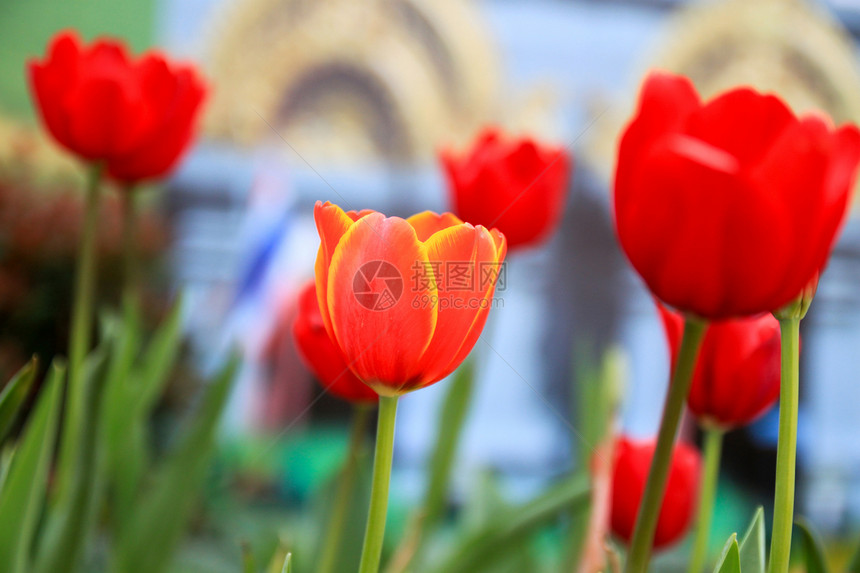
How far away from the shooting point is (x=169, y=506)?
0.93ft

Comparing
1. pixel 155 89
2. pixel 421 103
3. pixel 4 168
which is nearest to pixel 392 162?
pixel 421 103

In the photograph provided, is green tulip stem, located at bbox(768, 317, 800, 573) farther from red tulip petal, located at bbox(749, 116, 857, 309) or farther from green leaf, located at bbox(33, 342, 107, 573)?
green leaf, located at bbox(33, 342, 107, 573)

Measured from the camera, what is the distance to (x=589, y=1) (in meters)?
1.17

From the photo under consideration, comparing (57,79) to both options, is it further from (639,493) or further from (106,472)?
(639,493)

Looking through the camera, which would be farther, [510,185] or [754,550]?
[510,185]

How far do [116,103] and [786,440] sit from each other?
271 millimetres

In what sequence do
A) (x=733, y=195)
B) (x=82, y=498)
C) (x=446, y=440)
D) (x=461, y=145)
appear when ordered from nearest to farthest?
(x=733, y=195) → (x=82, y=498) → (x=446, y=440) → (x=461, y=145)

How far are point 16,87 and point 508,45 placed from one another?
0.76 metres

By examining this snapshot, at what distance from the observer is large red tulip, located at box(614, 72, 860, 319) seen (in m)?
0.13

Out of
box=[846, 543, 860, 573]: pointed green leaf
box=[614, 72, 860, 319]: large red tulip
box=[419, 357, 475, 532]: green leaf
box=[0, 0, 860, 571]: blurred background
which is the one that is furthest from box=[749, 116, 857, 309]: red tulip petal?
box=[0, 0, 860, 571]: blurred background

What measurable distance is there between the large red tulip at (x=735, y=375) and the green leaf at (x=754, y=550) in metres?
0.03

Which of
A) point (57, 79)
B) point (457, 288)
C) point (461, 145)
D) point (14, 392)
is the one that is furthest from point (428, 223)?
point (461, 145)

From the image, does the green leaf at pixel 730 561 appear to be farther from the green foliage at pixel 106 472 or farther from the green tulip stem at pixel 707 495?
the green foliage at pixel 106 472

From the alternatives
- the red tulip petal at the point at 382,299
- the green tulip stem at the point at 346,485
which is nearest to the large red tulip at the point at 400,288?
the red tulip petal at the point at 382,299
